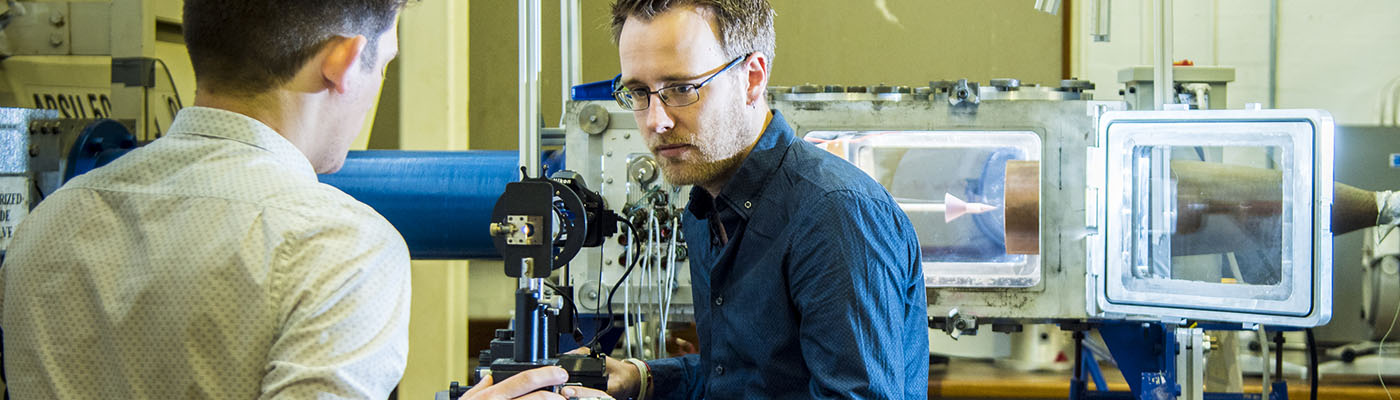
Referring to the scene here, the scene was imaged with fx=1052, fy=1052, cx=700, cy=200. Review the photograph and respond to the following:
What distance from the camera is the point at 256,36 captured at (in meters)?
0.84

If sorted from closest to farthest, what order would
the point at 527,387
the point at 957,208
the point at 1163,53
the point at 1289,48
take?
1. the point at 527,387
2. the point at 1163,53
3. the point at 957,208
4. the point at 1289,48

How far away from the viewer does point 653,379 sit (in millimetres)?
1635

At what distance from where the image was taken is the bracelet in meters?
1.61

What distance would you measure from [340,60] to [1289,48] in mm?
3452

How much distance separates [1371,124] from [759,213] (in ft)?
9.78

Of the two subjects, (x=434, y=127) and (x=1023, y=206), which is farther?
(x=434, y=127)

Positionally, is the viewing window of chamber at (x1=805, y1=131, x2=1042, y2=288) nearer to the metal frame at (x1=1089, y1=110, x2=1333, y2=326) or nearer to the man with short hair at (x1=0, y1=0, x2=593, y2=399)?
the metal frame at (x1=1089, y1=110, x2=1333, y2=326)

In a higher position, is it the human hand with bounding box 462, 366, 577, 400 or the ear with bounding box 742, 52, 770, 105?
the ear with bounding box 742, 52, 770, 105

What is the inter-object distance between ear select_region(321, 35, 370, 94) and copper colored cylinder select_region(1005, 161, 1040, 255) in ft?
5.35

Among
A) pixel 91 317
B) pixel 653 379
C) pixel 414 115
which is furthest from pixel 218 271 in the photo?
pixel 414 115

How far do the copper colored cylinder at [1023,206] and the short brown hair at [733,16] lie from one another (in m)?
0.87

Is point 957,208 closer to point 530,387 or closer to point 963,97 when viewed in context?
point 963,97

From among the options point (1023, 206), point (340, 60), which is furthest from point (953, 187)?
point (340, 60)

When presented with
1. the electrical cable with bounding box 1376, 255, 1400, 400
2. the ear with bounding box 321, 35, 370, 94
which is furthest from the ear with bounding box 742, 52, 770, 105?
the electrical cable with bounding box 1376, 255, 1400, 400
